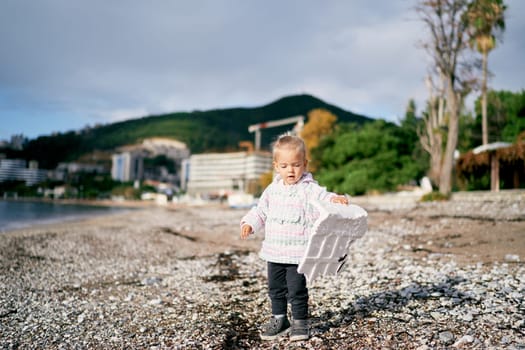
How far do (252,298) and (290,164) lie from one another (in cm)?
186

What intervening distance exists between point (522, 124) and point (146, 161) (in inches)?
7491

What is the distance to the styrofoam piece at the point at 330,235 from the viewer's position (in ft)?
8.79

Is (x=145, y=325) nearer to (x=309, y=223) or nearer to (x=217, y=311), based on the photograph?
(x=217, y=311)

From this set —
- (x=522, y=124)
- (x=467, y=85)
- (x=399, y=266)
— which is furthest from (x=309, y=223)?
(x=522, y=124)

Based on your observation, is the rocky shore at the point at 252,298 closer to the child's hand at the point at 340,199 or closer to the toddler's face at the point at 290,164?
the child's hand at the point at 340,199

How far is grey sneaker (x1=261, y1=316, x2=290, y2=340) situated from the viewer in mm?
2949

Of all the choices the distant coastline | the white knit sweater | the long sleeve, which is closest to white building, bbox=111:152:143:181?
the distant coastline

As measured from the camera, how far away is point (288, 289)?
304 cm

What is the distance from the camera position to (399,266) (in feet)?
17.8

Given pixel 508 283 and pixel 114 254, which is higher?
pixel 508 283

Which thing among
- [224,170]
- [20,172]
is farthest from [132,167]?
[20,172]

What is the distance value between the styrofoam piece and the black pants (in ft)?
0.68

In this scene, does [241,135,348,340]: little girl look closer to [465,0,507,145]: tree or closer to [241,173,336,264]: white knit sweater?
[241,173,336,264]: white knit sweater

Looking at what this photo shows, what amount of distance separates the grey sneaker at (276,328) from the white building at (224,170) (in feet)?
506
